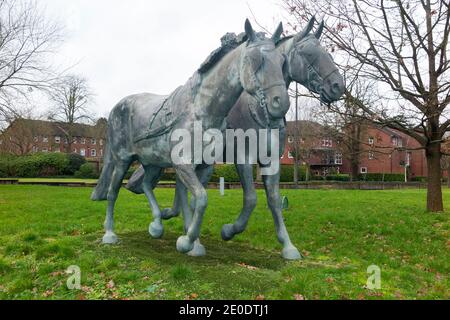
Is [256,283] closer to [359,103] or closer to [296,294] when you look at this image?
[296,294]

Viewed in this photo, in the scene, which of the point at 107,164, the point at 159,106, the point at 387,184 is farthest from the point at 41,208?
the point at 387,184

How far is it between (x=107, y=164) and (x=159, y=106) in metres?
1.84

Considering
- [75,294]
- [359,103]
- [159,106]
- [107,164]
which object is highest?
[359,103]

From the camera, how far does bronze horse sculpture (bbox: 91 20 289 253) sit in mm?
4207

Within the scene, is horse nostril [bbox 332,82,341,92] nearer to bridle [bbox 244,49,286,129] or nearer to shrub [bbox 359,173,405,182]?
bridle [bbox 244,49,286,129]

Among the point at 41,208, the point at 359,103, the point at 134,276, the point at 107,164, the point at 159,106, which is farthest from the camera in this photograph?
the point at 41,208

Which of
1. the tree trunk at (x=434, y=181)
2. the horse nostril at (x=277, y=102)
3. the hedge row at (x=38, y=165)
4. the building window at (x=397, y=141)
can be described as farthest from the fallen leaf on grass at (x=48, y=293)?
the building window at (x=397, y=141)

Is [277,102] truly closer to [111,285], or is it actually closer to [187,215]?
[187,215]

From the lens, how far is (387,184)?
34.3m

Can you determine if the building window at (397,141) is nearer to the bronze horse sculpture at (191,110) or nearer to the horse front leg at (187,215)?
the horse front leg at (187,215)

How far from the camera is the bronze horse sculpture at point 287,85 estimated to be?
15.2 feet

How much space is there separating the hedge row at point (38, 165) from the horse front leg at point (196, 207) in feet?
126

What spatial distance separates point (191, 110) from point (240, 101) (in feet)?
2.47
